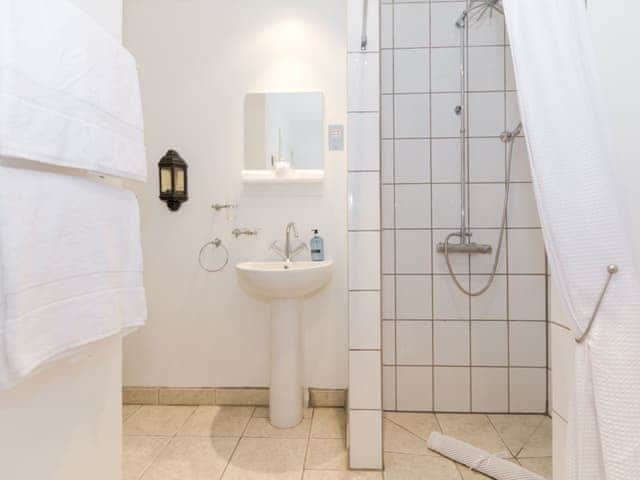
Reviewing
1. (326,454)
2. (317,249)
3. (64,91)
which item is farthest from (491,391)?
(64,91)

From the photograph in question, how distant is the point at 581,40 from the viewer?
2.19 feet

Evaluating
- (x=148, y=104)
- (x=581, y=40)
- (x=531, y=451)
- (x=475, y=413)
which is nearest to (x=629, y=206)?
(x=581, y=40)

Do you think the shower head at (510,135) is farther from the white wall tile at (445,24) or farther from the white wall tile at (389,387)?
the white wall tile at (389,387)

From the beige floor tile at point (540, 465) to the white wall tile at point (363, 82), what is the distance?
162 cm

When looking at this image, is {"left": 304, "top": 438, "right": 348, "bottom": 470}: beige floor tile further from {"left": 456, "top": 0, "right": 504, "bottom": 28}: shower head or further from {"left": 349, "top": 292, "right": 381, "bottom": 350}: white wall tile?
{"left": 456, "top": 0, "right": 504, "bottom": 28}: shower head

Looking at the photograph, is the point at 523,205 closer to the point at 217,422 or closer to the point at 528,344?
the point at 528,344

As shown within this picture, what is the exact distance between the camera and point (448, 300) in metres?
1.93

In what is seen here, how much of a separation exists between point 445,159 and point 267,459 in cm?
171

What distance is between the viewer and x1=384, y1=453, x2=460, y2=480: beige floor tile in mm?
1414

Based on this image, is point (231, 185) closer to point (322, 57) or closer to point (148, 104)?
point (148, 104)

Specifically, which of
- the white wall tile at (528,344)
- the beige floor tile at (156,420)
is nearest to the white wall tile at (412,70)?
the white wall tile at (528,344)

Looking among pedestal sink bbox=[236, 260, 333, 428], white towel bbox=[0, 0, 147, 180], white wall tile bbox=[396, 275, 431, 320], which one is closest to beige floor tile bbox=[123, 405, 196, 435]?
pedestal sink bbox=[236, 260, 333, 428]

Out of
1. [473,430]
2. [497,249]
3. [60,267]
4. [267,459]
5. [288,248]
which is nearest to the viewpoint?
[60,267]

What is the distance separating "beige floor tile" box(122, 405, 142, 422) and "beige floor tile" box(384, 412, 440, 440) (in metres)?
1.41
